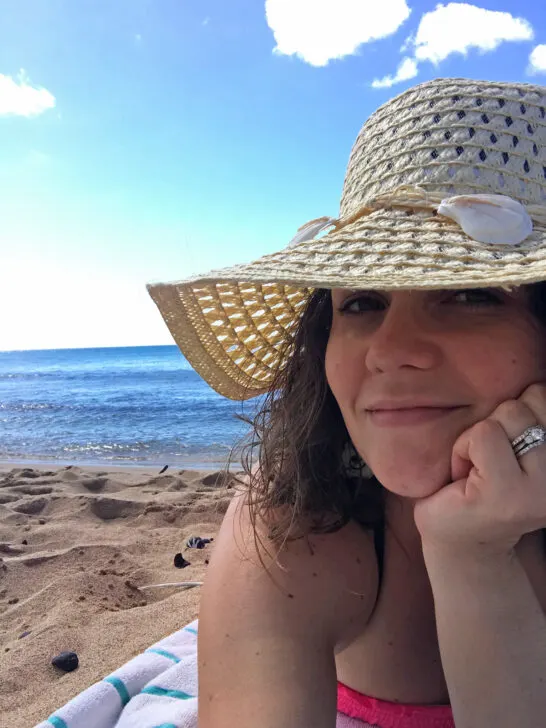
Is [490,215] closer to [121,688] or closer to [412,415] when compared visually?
[412,415]

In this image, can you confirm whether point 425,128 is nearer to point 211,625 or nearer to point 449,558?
point 449,558

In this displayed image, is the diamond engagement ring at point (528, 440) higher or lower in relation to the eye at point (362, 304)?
lower

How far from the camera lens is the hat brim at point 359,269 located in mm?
1059

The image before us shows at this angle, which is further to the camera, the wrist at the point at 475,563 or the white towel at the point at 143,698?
the white towel at the point at 143,698

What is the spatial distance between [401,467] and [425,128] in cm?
87

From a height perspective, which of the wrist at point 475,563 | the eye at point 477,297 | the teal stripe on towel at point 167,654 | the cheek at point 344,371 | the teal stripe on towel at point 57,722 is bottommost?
the teal stripe on towel at point 167,654

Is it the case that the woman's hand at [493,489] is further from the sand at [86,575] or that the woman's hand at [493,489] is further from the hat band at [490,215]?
the sand at [86,575]

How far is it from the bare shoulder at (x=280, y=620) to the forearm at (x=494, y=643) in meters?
0.32

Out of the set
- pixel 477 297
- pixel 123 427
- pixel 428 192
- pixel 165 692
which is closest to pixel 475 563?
pixel 477 297

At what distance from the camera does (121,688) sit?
2080 millimetres

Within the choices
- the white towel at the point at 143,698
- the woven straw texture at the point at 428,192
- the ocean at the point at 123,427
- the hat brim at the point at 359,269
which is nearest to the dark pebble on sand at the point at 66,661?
the white towel at the point at 143,698

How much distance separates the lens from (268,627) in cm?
129

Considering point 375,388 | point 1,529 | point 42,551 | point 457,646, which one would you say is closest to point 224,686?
point 457,646

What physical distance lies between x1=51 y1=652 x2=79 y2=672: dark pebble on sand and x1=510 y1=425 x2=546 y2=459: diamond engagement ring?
7.76 ft
